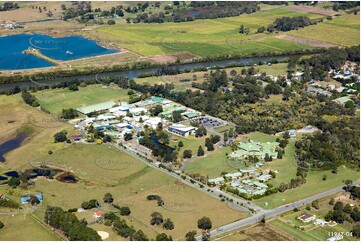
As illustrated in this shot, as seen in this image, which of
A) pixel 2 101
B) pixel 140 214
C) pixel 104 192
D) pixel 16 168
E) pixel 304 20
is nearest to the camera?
pixel 140 214

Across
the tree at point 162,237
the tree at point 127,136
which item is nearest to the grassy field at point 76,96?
the tree at point 127,136

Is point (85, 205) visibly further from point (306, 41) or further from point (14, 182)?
point (306, 41)

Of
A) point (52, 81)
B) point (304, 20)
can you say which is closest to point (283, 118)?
point (52, 81)

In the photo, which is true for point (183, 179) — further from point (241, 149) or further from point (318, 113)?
point (318, 113)

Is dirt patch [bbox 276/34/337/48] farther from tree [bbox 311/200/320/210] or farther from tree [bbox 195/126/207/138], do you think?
tree [bbox 311/200/320/210]

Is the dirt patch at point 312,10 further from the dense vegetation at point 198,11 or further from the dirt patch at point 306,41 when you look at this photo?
the dirt patch at point 306,41

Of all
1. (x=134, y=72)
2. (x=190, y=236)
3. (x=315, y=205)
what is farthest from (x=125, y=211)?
(x=134, y=72)
